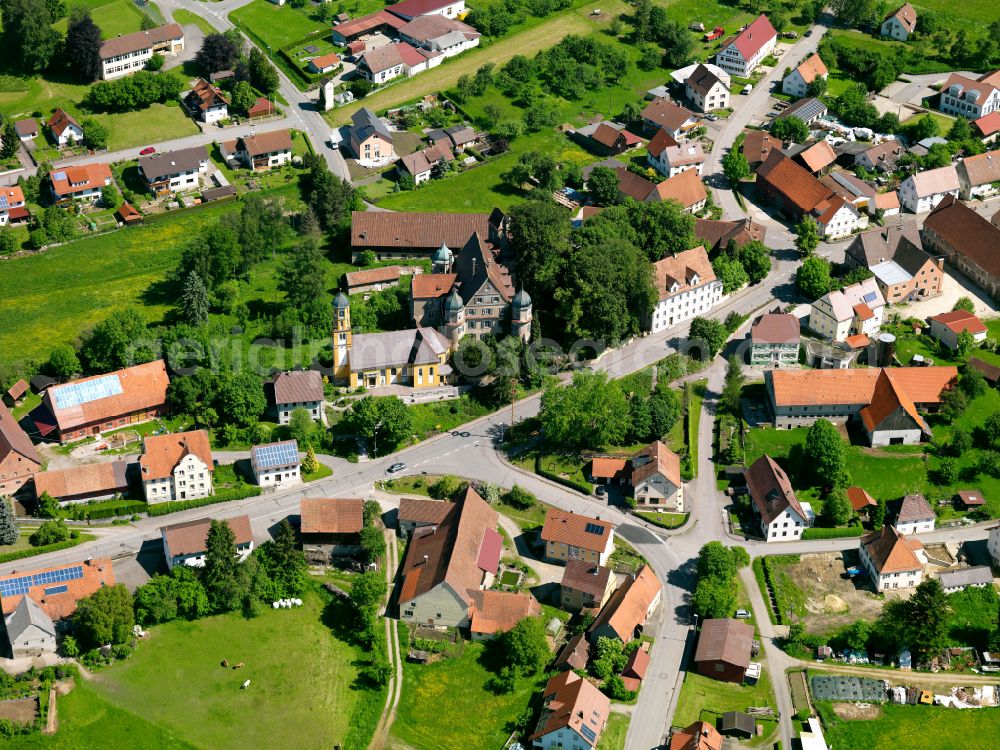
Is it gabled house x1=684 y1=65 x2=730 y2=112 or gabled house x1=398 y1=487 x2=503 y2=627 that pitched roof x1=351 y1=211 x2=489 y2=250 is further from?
gabled house x1=684 y1=65 x2=730 y2=112

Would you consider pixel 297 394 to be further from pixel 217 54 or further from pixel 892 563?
pixel 217 54

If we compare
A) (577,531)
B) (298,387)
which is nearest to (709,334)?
(577,531)

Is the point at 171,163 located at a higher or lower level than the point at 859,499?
higher

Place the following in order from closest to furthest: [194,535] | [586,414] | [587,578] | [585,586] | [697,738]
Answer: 1. [697,738]
2. [585,586]
3. [587,578]
4. [194,535]
5. [586,414]

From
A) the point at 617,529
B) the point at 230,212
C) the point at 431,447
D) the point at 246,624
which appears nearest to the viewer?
the point at 246,624

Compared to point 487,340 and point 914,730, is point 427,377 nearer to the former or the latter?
point 487,340

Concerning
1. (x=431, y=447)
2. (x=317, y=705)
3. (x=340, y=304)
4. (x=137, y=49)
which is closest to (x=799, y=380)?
(x=431, y=447)
